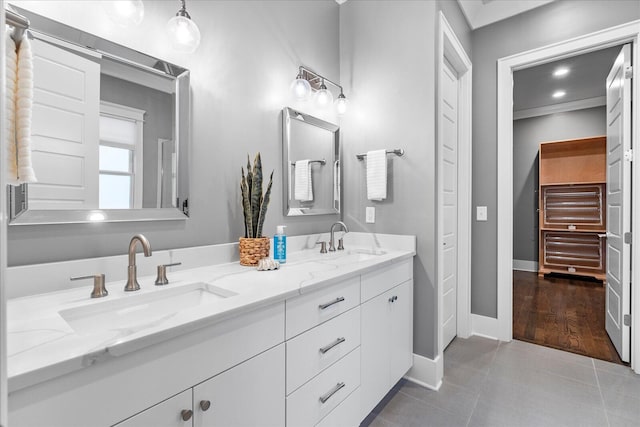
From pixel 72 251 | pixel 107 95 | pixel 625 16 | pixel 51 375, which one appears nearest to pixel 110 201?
pixel 72 251

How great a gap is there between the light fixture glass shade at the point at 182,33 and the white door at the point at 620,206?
2.72 metres

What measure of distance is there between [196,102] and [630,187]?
9.06 ft

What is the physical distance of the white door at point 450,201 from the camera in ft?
7.82

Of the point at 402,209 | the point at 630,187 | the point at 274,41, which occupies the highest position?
the point at 274,41

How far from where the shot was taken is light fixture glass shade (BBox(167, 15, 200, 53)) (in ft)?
4.21

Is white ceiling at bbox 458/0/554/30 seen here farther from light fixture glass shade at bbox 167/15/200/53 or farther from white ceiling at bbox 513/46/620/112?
light fixture glass shade at bbox 167/15/200/53

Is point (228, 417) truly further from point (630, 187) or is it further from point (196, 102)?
point (630, 187)

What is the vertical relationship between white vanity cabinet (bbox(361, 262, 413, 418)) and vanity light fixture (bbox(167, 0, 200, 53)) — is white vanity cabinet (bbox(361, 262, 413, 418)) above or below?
below

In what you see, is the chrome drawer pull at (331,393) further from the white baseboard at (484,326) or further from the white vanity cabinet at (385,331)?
the white baseboard at (484,326)

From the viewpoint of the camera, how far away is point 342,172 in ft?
7.80

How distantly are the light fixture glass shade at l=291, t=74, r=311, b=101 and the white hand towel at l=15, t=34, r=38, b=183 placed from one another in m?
1.48

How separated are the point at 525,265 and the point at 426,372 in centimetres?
444

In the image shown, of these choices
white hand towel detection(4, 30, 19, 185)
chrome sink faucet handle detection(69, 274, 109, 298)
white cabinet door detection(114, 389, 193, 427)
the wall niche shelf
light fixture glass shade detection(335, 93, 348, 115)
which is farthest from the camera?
the wall niche shelf

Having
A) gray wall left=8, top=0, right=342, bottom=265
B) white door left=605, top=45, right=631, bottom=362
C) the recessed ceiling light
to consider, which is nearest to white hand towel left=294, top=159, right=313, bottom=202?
gray wall left=8, top=0, right=342, bottom=265
